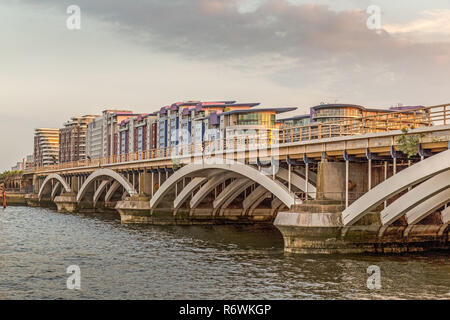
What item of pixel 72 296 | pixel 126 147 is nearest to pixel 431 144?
pixel 72 296

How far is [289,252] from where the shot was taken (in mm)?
34375

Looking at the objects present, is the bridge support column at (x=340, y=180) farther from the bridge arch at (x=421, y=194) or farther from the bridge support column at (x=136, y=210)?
the bridge support column at (x=136, y=210)

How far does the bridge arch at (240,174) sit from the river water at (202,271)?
11.4 ft

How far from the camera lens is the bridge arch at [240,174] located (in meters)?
38.0

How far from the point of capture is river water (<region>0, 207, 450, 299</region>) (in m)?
25.1

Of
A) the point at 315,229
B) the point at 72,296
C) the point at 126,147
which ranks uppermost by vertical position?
the point at 126,147

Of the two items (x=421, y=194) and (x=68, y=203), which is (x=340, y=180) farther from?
(x=68, y=203)

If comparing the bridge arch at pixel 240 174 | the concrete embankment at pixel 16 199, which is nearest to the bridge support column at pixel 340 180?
the bridge arch at pixel 240 174

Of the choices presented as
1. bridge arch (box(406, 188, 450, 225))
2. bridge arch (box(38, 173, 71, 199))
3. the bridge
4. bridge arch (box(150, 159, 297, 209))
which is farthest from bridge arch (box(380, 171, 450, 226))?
bridge arch (box(38, 173, 71, 199))

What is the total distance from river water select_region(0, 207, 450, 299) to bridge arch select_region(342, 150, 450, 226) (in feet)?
7.88

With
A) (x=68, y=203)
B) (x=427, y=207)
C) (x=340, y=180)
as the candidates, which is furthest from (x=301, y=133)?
(x=68, y=203)
